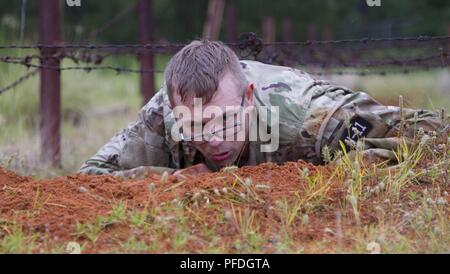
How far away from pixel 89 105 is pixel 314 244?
8571 mm

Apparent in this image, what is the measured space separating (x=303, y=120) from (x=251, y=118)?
23 cm

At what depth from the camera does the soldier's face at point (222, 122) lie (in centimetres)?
356

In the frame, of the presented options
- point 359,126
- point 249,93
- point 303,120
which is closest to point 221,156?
point 249,93

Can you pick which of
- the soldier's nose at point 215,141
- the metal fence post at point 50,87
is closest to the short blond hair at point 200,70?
the soldier's nose at point 215,141

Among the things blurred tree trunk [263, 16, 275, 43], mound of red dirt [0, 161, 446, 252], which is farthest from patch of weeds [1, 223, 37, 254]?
blurred tree trunk [263, 16, 275, 43]

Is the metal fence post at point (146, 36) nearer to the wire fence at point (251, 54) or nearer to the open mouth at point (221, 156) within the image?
the wire fence at point (251, 54)

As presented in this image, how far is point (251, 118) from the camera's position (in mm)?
3771

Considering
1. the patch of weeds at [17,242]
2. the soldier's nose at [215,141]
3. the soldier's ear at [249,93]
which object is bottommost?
the patch of weeds at [17,242]

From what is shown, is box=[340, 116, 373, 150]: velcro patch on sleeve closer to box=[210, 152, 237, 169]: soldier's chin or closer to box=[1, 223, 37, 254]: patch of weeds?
box=[210, 152, 237, 169]: soldier's chin

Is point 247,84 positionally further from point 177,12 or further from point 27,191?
point 177,12
